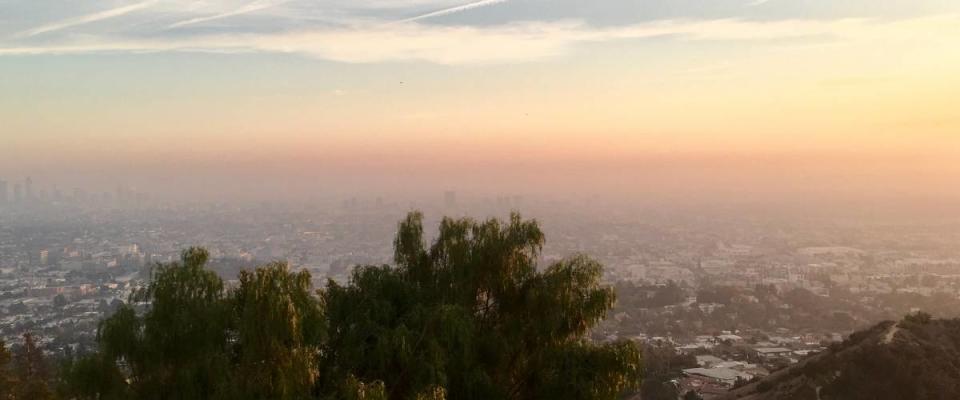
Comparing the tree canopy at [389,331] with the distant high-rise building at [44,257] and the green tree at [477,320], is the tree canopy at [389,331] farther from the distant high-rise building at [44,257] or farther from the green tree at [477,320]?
the distant high-rise building at [44,257]

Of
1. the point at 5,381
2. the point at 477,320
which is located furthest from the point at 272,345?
the point at 5,381

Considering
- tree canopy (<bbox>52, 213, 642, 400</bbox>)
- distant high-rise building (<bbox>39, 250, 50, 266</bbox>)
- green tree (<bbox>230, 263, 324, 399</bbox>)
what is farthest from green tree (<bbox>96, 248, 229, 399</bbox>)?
distant high-rise building (<bbox>39, 250, 50, 266</bbox>)

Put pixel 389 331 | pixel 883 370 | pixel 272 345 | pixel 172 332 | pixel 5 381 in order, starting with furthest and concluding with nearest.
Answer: pixel 883 370 → pixel 5 381 → pixel 389 331 → pixel 172 332 → pixel 272 345

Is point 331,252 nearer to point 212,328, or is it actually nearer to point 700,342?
point 700,342

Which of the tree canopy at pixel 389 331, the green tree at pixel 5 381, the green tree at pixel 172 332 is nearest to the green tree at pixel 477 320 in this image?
the tree canopy at pixel 389 331

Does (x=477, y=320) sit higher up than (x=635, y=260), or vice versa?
(x=477, y=320)

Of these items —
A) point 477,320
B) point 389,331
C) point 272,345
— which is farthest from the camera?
point 477,320

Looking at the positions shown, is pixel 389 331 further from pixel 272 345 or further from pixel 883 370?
pixel 883 370
